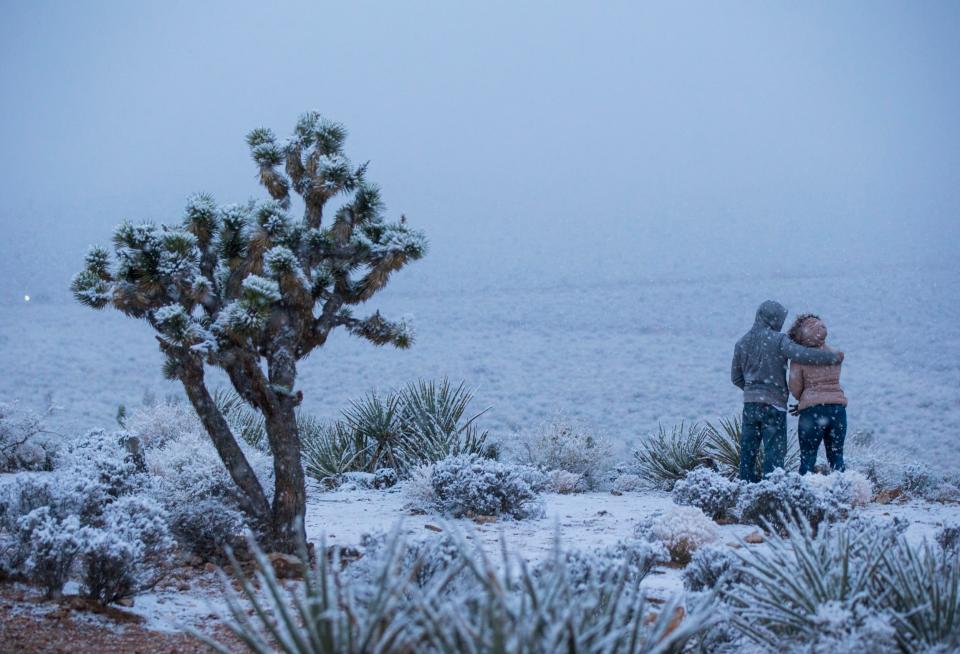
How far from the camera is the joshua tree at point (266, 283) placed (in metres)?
5.14

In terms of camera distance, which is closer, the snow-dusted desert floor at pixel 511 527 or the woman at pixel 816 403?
the snow-dusted desert floor at pixel 511 527

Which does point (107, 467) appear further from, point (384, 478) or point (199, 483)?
point (384, 478)

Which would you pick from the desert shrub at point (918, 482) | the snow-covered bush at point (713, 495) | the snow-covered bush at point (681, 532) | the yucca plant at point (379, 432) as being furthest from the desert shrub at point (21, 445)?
the desert shrub at point (918, 482)

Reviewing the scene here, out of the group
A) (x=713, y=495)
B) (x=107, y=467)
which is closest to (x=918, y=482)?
(x=713, y=495)

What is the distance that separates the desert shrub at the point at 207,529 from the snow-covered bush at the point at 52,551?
0.92m

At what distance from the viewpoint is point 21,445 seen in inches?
369

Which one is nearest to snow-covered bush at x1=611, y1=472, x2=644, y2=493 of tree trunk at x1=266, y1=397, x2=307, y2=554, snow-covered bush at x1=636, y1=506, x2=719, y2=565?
snow-covered bush at x1=636, y1=506, x2=719, y2=565

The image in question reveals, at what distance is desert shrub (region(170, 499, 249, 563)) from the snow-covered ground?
10900mm

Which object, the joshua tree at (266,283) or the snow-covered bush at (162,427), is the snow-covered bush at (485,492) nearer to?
the joshua tree at (266,283)

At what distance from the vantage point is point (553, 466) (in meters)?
9.73

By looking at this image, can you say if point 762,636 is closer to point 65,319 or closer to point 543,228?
point 65,319

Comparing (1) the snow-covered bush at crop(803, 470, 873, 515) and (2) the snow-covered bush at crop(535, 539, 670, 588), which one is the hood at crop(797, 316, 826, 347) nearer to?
(1) the snow-covered bush at crop(803, 470, 873, 515)

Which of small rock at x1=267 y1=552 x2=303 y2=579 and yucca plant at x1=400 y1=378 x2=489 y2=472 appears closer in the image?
small rock at x1=267 y1=552 x2=303 y2=579

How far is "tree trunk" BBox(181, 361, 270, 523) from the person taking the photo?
5.24m
